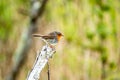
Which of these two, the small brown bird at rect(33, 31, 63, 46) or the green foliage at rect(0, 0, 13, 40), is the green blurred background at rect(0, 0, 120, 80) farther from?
the small brown bird at rect(33, 31, 63, 46)

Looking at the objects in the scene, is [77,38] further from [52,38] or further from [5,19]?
[52,38]

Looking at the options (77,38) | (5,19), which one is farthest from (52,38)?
(77,38)

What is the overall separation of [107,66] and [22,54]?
2.91 feet

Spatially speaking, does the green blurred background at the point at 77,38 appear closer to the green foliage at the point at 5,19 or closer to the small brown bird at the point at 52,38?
the green foliage at the point at 5,19

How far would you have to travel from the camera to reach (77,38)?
4.55m

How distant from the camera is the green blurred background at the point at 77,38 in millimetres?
4246

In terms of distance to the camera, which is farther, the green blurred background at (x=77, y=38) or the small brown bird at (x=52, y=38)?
the green blurred background at (x=77, y=38)

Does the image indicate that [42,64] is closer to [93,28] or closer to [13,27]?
[93,28]

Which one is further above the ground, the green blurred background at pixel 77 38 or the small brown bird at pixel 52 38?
the small brown bird at pixel 52 38

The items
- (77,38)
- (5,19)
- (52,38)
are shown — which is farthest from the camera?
(77,38)

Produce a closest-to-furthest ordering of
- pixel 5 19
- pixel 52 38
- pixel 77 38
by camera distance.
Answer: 1. pixel 52 38
2. pixel 5 19
3. pixel 77 38

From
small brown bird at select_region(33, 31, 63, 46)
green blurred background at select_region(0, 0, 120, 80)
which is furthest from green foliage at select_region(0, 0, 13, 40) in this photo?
small brown bird at select_region(33, 31, 63, 46)

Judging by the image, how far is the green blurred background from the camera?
167 inches

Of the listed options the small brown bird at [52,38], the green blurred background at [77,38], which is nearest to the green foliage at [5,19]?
the green blurred background at [77,38]
